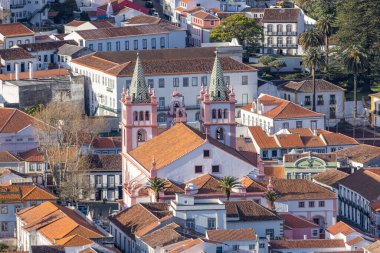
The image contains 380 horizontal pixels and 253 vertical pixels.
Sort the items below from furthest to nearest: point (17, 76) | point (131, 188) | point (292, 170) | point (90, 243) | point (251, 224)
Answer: point (17, 76) → point (292, 170) → point (131, 188) → point (251, 224) → point (90, 243)

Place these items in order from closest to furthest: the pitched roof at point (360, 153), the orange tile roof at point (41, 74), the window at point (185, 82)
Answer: the pitched roof at point (360, 153), the window at point (185, 82), the orange tile roof at point (41, 74)

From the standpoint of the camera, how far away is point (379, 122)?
619ft

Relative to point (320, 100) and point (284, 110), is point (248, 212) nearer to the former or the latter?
point (284, 110)

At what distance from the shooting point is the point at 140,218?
454 feet

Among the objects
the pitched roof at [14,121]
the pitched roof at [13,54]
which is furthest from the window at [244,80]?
the pitched roof at [14,121]

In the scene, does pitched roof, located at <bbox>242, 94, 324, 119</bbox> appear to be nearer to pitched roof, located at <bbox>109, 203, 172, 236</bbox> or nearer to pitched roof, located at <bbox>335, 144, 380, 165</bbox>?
pitched roof, located at <bbox>335, 144, 380, 165</bbox>

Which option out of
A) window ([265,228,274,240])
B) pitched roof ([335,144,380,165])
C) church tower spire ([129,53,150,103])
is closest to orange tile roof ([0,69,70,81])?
pitched roof ([335,144,380,165])

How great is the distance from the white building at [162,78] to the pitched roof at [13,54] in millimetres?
5139

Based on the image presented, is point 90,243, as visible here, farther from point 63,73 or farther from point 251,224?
point 63,73

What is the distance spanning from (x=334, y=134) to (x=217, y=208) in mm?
39394

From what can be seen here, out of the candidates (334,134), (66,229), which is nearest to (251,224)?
(66,229)

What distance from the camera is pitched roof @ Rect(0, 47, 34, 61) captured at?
194m

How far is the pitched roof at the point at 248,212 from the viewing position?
455ft

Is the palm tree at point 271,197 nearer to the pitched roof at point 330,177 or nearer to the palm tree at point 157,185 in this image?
the palm tree at point 157,185
